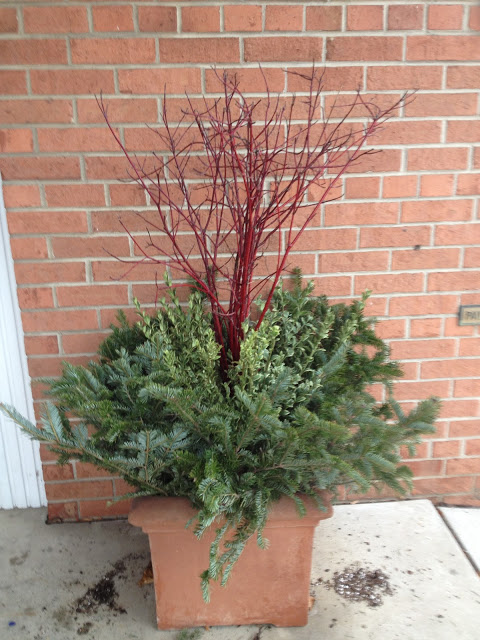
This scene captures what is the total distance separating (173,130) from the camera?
2012 mm

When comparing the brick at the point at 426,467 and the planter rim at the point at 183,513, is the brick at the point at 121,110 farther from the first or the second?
the brick at the point at 426,467

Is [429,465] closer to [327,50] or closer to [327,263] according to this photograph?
[327,263]

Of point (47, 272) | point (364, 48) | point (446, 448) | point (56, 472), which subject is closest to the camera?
point (364, 48)

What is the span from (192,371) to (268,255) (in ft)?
2.14

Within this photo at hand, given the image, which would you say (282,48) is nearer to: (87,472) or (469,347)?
(469,347)

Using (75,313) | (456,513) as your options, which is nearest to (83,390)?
(75,313)

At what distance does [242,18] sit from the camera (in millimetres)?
1943

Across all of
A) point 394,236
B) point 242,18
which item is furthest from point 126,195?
point 394,236

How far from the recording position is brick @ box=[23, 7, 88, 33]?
6.22 ft

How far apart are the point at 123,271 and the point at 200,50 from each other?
884 mm

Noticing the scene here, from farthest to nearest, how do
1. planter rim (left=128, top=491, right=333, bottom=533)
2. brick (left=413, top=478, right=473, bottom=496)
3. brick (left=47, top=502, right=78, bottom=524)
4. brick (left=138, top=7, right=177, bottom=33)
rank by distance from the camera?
brick (left=413, top=478, right=473, bottom=496)
brick (left=47, top=502, right=78, bottom=524)
brick (left=138, top=7, right=177, bottom=33)
planter rim (left=128, top=491, right=333, bottom=533)

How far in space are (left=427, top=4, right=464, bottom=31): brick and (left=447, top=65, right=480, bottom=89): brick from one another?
0.15 m

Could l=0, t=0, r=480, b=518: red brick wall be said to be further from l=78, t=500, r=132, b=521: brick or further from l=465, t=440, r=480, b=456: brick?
l=465, t=440, r=480, b=456: brick

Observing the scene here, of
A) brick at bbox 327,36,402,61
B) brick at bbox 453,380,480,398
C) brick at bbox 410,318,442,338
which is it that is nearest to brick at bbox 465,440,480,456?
brick at bbox 453,380,480,398
